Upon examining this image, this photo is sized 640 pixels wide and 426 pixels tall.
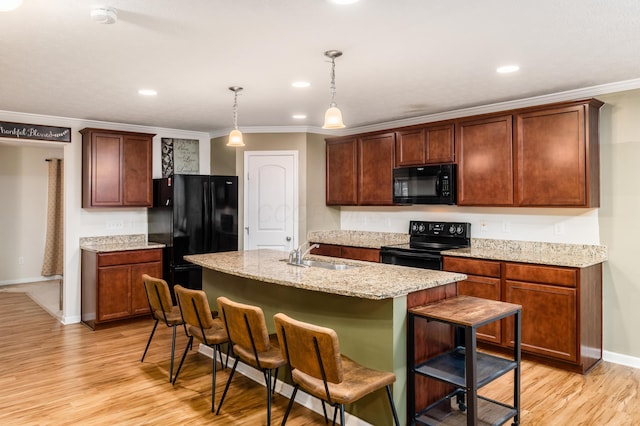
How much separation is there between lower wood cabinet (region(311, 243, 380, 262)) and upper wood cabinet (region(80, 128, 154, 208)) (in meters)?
2.24

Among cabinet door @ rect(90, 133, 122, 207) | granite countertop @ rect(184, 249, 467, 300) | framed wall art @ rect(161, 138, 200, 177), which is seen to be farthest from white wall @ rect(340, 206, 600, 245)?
cabinet door @ rect(90, 133, 122, 207)

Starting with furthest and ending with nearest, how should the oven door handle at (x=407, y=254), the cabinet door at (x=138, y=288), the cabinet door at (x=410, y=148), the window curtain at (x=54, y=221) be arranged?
the window curtain at (x=54, y=221) → the cabinet door at (x=138, y=288) → the cabinet door at (x=410, y=148) → the oven door handle at (x=407, y=254)

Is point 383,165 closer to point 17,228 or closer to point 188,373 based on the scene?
point 188,373

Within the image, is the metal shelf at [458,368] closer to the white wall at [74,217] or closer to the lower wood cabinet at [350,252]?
the lower wood cabinet at [350,252]

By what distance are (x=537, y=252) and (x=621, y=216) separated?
75cm

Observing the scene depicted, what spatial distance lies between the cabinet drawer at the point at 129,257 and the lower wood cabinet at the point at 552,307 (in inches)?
141

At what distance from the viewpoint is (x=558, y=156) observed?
12.6ft

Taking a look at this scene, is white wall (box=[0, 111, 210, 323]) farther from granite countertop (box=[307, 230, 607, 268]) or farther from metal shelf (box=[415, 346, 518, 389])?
metal shelf (box=[415, 346, 518, 389])

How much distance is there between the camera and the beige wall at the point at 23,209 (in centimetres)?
705

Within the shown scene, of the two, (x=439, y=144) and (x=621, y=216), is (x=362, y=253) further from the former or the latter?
(x=621, y=216)

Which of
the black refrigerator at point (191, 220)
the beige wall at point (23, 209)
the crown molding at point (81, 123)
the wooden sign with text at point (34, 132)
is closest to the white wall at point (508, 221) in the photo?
the black refrigerator at point (191, 220)

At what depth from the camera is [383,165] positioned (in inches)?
208

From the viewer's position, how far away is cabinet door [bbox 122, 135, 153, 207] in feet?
17.3

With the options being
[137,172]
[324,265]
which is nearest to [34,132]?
[137,172]
